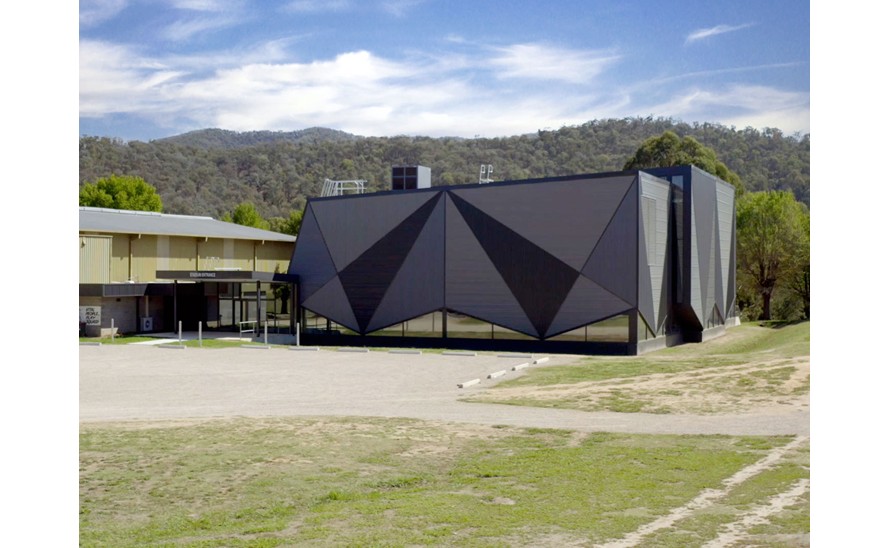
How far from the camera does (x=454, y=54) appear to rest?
1376 centimetres

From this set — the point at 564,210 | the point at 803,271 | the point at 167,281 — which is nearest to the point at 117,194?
the point at 167,281

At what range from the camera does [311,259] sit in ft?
125

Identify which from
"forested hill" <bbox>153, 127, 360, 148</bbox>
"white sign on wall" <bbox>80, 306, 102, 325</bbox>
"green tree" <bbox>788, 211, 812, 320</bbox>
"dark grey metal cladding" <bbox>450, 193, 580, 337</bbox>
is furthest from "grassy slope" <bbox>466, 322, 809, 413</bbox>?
"forested hill" <bbox>153, 127, 360, 148</bbox>

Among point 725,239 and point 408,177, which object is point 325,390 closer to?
point 408,177

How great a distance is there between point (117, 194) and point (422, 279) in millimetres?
32282

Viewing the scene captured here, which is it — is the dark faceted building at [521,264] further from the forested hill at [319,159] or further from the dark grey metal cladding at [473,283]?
the forested hill at [319,159]

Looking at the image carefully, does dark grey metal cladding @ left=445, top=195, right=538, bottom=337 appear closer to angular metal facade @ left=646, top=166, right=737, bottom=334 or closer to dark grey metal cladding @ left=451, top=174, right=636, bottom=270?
dark grey metal cladding @ left=451, top=174, right=636, bottom=270

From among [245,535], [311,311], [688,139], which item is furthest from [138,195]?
[245,535]

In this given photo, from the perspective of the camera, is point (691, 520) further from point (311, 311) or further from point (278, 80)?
point (311, 311)

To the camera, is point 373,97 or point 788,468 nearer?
point 788,468

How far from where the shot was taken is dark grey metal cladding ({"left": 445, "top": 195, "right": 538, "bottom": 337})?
105 feet

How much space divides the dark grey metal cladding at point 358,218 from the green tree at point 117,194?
25392 mm
